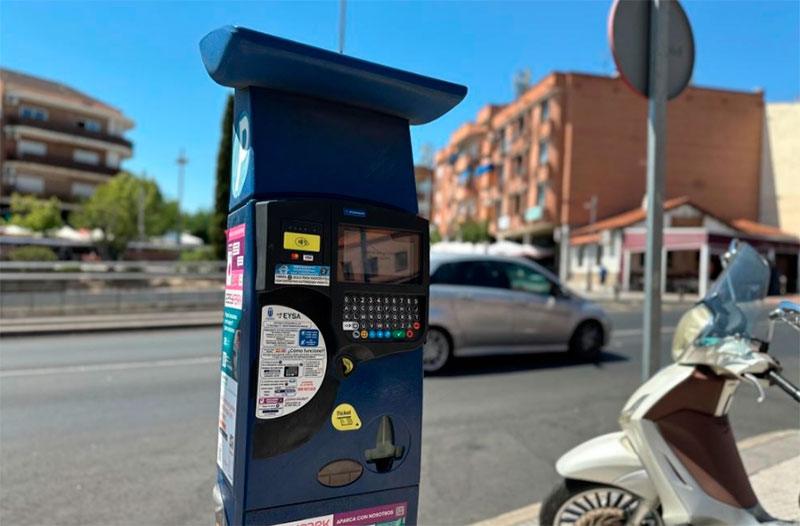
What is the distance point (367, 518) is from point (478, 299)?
19.4 feet

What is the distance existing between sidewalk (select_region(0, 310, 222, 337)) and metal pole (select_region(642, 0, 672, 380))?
10899mm

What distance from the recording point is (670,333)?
37.3 feet

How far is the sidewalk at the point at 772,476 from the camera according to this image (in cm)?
315

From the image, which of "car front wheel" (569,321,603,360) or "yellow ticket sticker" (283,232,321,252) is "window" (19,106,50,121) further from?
"yellow ticket sticker" (283,232,321,252)

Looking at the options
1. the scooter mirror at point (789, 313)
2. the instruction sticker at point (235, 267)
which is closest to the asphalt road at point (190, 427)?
the scooter mirror at point (789, 313)

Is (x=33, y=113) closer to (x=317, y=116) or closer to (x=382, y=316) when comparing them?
(x=317, y=116)

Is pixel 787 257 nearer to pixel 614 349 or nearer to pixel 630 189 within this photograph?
pixel 630 189

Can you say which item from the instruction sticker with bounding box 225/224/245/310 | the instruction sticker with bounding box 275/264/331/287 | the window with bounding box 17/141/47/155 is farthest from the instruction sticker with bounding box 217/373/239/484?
the window with bounding box 17/141/47/155

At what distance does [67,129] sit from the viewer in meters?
50.0

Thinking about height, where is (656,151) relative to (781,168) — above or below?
below

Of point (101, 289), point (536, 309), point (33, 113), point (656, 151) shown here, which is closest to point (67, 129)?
point (33, 113)

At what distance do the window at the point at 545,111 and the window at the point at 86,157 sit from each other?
135 feet

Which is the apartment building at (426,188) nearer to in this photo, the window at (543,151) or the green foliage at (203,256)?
the window at (543,151)

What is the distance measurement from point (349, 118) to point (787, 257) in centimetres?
3463
